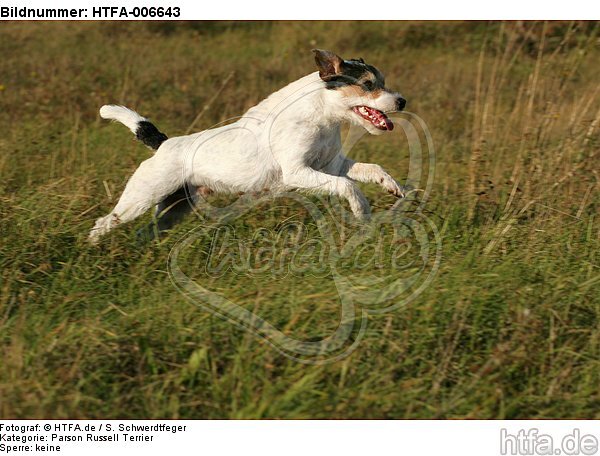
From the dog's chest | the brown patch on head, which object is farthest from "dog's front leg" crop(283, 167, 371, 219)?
the brown patch on head

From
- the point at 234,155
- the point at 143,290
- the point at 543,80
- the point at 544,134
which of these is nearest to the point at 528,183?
the point at 544,134

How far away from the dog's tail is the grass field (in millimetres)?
537

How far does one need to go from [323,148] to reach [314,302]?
1.55 meters

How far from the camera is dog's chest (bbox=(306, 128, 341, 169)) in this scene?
5.43 meters

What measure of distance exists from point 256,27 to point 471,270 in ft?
27.9

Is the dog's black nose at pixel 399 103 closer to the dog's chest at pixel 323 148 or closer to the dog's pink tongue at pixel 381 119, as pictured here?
the dog's pink tongue at pixel 381 119

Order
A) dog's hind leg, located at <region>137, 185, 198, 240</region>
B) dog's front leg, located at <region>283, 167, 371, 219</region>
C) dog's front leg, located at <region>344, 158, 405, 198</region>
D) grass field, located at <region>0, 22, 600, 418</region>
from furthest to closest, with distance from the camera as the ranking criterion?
dog's hind leg, located at <region>137, 185, 198, 240</region> < dog's front leg, located at <region>344, 158, 405, 198</region> < dog's front leg, located at <region>283, 167, 371, 219</region> < grass field, located at <region>0, 22, 600, 418</region>

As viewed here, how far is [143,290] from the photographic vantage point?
4.65 metres

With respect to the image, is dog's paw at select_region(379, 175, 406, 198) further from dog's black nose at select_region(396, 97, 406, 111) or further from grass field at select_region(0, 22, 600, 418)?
dog's black nose at select_region(396, 97, 406, 111)

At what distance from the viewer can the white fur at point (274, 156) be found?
A: 5.36 m

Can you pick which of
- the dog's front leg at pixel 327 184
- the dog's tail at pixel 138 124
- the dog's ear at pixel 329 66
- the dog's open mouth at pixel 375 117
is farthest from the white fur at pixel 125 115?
the dog's open mouth at pixel 375 117

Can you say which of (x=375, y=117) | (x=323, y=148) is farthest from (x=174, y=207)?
(x=375, y=117)

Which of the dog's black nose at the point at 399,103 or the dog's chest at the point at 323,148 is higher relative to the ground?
the dog's black nose at the point at 399,103

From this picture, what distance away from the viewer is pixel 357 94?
5391 mm
